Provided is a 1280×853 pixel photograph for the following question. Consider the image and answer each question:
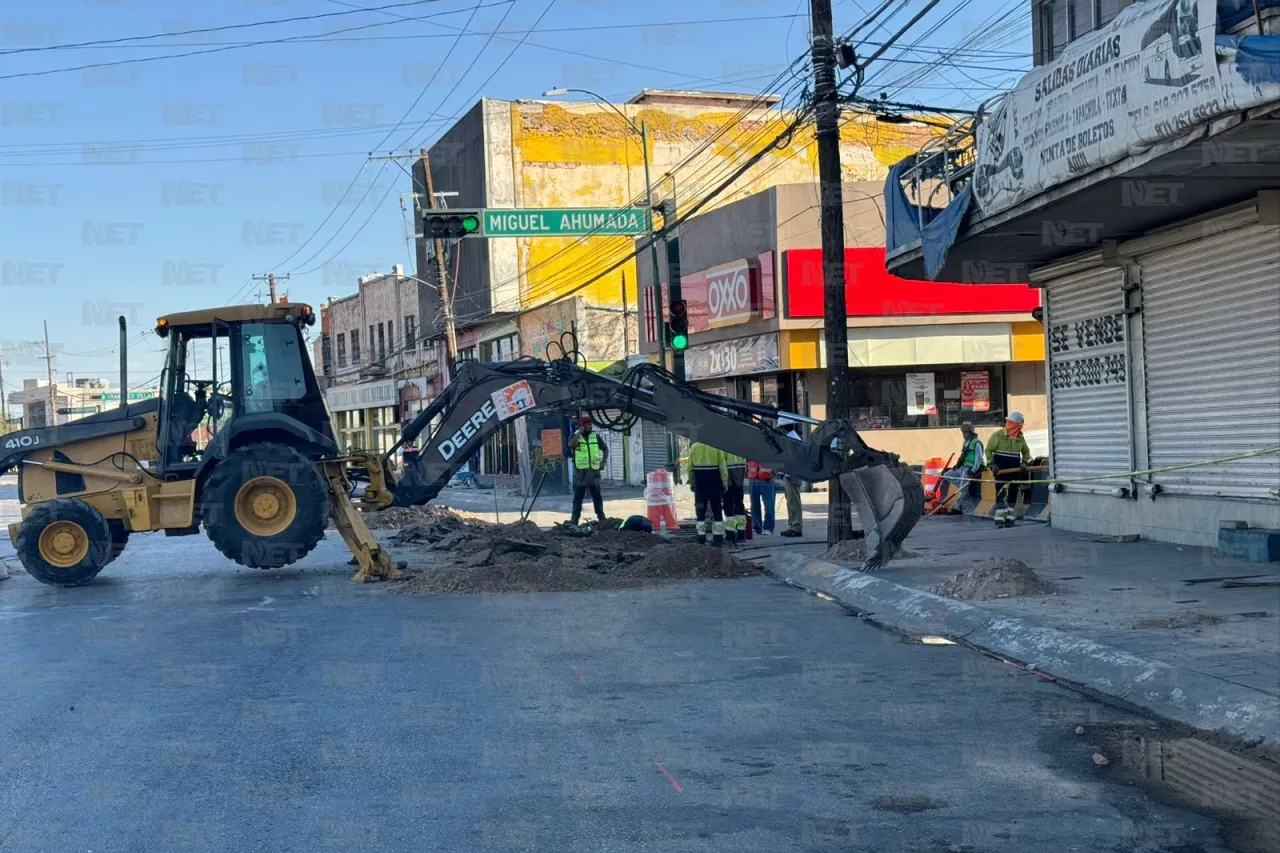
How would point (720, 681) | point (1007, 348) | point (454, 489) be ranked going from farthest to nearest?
point (454, 489)
point (1007, 348)
point (720, 681)

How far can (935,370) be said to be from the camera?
1204 inches

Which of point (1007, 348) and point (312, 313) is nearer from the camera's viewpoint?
point (312, 313)

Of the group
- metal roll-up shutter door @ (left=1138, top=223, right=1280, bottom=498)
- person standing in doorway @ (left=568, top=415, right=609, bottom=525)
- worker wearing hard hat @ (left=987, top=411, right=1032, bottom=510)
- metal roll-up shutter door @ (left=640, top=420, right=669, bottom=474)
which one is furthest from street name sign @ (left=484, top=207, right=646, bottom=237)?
metal roll-up shutter door @ (left=640, top=420, right=669, bottom=474)

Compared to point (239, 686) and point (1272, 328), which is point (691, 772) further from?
point (1272, 328)

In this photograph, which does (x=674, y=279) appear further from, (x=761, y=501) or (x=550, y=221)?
(x=761, y=501)

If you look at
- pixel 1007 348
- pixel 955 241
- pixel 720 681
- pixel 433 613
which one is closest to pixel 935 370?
pixel 1007 348

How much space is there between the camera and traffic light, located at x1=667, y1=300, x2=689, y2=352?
1922 cm

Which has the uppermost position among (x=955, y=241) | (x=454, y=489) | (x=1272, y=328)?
(x=955, y=241)

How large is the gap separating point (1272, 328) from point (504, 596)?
8267 millimetres

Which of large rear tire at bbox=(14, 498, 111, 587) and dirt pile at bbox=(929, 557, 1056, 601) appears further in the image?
large rear tire at bbox=(14, 498, 111, 587)

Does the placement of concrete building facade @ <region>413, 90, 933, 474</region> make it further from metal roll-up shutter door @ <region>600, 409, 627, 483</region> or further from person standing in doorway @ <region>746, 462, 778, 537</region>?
person standing in doorway @ <region>746, 462, 778, 537</region>

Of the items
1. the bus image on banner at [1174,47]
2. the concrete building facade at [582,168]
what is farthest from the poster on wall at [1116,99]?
the concrete building facade at [582,168]

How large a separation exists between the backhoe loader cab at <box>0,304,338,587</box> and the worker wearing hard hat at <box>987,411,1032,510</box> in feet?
32.3

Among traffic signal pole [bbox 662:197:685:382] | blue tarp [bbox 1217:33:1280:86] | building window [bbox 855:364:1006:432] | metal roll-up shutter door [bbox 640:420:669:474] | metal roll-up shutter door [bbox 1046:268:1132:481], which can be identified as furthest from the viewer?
metal roll-up shutter door [bbox 640:420:669:474]
